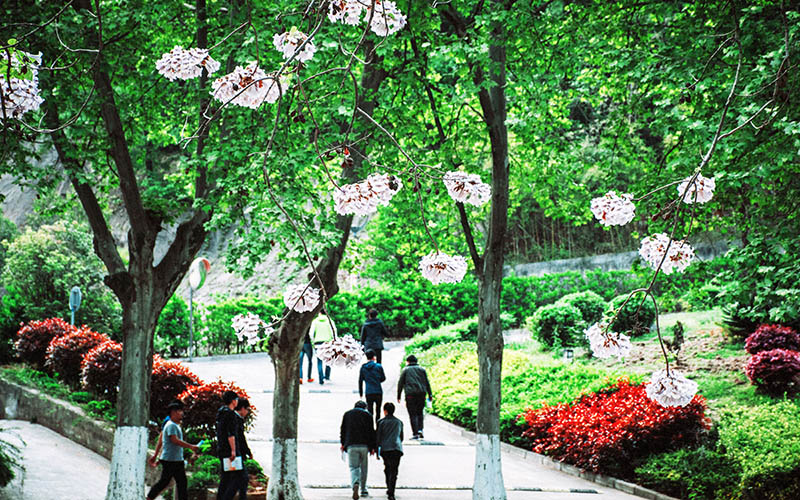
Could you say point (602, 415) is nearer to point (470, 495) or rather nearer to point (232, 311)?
point (470, 495)

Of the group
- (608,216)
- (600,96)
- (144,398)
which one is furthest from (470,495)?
(608,216)

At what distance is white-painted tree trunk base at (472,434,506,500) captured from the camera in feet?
34.7

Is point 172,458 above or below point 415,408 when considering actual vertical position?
below

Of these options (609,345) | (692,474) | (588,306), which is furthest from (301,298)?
(588,306)

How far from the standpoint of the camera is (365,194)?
3.28m

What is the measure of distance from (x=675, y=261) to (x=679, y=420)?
10001mm

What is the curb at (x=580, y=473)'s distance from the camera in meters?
12.4

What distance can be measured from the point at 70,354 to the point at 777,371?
15575mm

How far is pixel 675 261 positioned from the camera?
4465 mm

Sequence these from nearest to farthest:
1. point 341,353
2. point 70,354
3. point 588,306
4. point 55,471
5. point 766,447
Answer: point 341,353, point 766,447, point 55,471, point 70,354, point 588,306

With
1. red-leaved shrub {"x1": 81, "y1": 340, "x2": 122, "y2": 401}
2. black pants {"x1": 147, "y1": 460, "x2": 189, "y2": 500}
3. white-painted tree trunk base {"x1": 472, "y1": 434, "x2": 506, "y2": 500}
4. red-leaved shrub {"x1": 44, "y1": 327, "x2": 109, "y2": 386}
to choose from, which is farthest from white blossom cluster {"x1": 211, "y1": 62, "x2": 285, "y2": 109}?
red-leaved shrub {"x1": 44, "y1": 327, "x2": 109, "y2": 386}

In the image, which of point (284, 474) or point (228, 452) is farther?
point (284, 474)

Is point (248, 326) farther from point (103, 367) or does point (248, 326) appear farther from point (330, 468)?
point (103, 367)

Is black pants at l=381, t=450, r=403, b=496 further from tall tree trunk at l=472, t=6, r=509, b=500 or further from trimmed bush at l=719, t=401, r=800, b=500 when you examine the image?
trimmed bush at l=719, t=401, r=800, b=500
